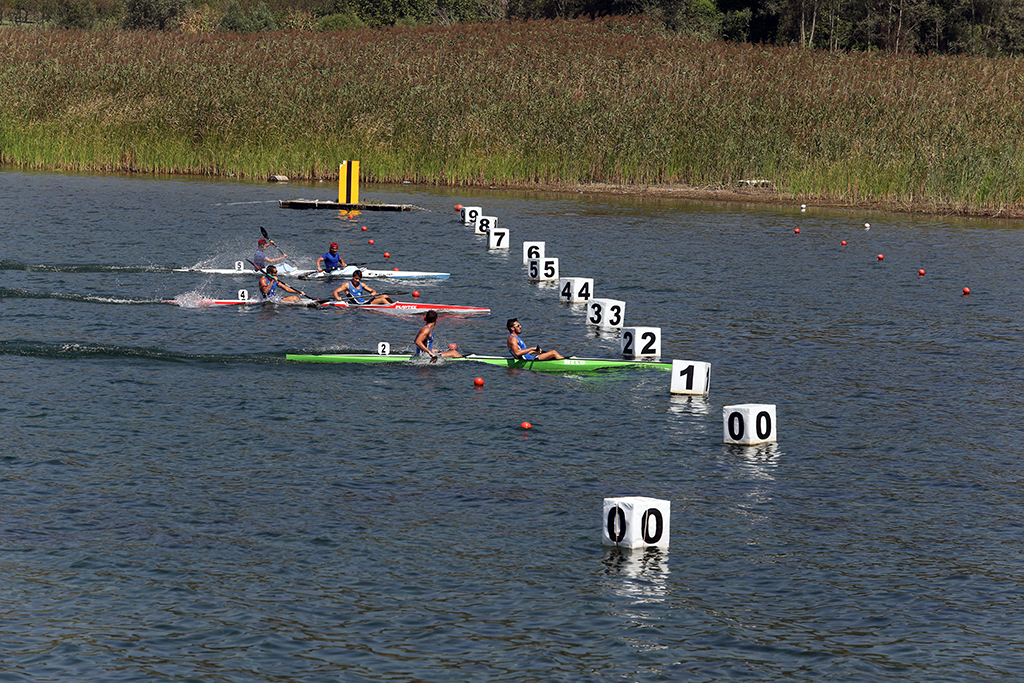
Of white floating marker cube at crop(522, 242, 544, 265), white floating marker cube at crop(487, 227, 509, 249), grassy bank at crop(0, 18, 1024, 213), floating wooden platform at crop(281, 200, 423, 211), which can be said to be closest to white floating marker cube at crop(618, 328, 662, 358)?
white floating marker cube at crop(522, 242, 544, 265)

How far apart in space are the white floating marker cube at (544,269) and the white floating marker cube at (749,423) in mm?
14398

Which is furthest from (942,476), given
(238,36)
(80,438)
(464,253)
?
(238,36)

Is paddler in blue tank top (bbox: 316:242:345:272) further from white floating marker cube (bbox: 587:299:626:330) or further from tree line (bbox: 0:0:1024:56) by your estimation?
tree line (bbox: 0:0:1024:56)

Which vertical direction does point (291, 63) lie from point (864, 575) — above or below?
above

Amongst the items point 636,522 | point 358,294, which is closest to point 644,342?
point 358,294

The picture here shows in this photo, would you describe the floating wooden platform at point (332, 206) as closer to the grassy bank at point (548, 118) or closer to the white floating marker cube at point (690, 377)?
the grassy bank at point (548, 118)

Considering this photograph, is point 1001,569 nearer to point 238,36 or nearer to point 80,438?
point 80,438

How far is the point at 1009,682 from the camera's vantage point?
11172mm

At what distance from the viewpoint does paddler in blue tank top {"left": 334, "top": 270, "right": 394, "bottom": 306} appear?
95.4 ft

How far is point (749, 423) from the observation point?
1803 cm

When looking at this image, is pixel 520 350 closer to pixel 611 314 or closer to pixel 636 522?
pixel 611 314

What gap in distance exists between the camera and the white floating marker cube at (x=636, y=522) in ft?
44.6

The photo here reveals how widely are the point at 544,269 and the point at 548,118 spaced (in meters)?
17.3

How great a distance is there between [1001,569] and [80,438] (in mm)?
12187
